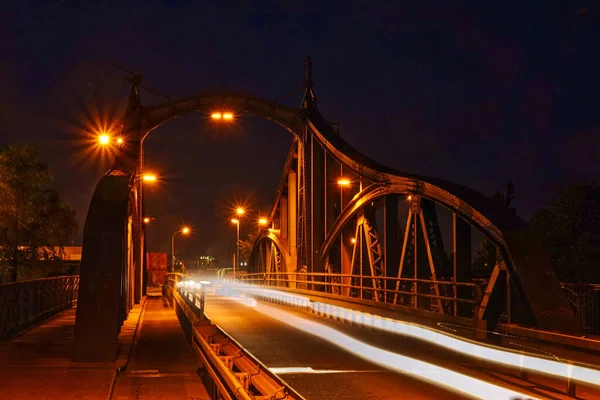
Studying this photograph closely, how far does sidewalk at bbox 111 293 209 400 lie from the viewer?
473 inches

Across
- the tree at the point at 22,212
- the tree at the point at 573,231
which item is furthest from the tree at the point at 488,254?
the tree at the point at 22,212

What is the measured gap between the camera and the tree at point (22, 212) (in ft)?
146

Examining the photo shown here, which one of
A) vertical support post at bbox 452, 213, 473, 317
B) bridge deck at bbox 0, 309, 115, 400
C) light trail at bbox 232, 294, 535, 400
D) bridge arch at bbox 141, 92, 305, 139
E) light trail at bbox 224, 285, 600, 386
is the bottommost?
light trail at bbox 232, 294, 535, 400

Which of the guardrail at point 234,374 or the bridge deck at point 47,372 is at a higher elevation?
the guardrail at point 234,374

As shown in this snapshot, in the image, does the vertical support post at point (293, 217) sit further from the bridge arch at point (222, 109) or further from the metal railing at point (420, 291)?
the bridge arch at point (222, 109)

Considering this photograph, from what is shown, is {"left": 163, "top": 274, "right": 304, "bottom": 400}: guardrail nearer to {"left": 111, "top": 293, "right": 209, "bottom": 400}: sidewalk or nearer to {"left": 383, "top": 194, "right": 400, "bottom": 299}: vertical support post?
{"left": 111, "top": 293, "right": 209, "bottom": 400}: sidewalk

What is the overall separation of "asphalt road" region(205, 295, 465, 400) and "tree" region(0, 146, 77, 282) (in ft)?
84.6

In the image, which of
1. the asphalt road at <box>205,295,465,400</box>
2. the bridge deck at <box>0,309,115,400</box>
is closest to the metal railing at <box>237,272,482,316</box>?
the asphalt road at <box>205,295,465,400</box>

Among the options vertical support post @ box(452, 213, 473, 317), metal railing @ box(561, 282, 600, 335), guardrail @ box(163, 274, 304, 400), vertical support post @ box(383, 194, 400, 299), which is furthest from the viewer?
vertical support post @ box(383, 194, 400, 299)

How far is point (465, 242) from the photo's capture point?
1730 cm

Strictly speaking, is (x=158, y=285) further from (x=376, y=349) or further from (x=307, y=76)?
(x=376, y=349)

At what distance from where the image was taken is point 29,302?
1977cm

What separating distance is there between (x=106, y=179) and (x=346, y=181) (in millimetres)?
17389

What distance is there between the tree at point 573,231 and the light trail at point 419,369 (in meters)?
7.90
